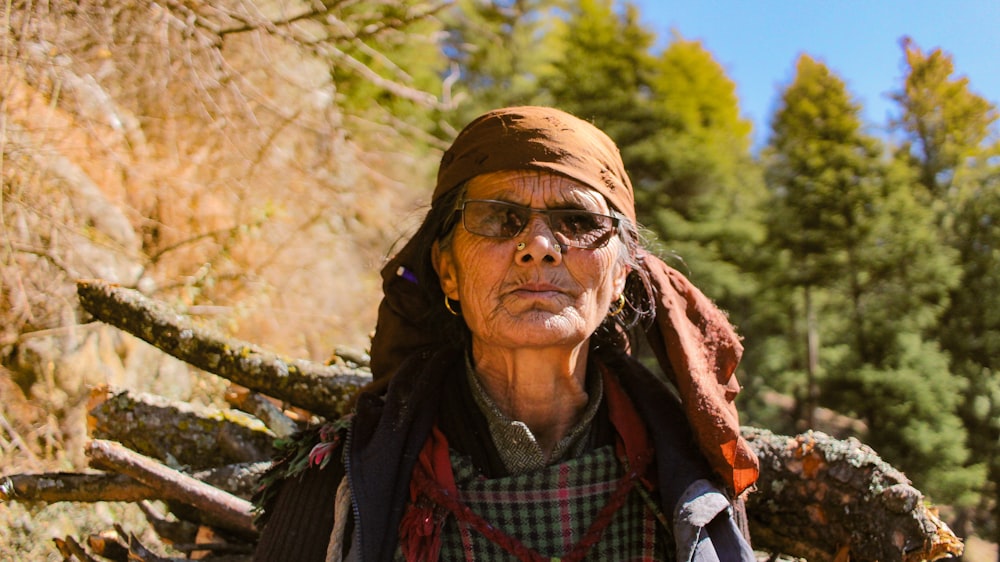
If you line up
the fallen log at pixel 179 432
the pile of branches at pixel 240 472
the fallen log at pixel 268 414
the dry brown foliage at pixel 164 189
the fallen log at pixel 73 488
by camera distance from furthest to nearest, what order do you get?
the dry brown foliage at pixel 164 189
the fallen log at pixel 268 414
the fallen log at pixel 179 432
the fallen log at pixel 73 488
the pile of branches at pixel 240 472

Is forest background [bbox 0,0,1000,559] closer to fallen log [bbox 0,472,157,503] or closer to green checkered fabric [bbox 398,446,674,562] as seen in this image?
fallen log [bbox 0,472,157,503]

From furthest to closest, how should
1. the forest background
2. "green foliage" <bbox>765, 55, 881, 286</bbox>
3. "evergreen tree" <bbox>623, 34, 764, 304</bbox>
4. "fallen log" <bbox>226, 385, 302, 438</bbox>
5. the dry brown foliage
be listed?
"evergreen tree" <bbox>623, 34, 764, 304</bbox> < "green foliage" <bbox>765, 55, 881, 286</bbox> < the forest background < the dry brown foliage < "fallen log" <bbox>226, 385, 302, 438</bbox>

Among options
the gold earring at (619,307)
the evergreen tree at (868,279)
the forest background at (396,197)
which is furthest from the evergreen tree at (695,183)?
the gold earring at (619,307)

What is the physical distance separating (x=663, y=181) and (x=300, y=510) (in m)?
14.7

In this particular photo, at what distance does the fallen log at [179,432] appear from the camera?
2770mm

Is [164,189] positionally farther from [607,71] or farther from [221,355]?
[607,71]

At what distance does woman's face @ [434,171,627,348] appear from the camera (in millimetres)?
1679

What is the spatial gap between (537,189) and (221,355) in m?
1.78

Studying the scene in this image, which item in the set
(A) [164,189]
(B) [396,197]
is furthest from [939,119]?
(A) [164,189]

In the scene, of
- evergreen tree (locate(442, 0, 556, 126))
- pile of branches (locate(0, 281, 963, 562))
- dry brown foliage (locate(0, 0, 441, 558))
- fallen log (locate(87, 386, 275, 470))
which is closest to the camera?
pile of branches (locate(0, 281, 963, 562))

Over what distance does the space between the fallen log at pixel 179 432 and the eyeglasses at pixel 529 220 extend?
1.62 meters

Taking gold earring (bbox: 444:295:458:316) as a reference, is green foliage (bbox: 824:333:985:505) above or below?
above

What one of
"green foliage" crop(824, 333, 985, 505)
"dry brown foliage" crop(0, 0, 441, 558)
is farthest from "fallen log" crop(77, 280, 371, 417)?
"green foliage" crop(824, 333, 985, 505)

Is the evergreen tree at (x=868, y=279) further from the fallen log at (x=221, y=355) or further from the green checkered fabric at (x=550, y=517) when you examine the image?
the green checkered fabric at (x=550, y=517)
